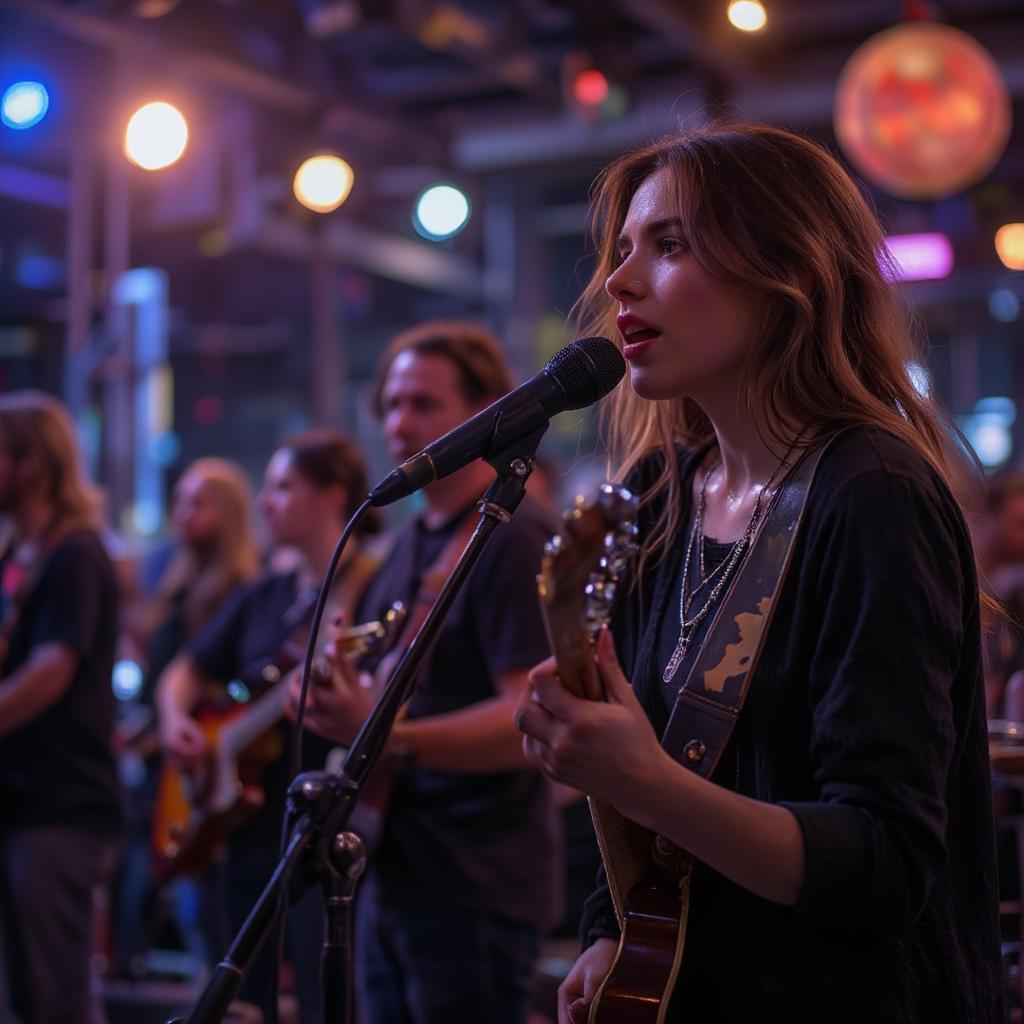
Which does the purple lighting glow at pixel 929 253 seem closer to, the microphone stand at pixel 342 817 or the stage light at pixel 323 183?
the stage light at pixel 323 183

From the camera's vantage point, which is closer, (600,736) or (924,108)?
(600,736)

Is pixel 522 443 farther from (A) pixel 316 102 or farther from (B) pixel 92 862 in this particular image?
(A) pixel 316 102

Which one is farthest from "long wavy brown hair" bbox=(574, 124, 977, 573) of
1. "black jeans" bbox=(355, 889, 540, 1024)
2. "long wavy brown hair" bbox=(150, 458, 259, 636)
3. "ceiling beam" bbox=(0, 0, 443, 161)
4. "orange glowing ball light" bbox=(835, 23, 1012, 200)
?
"ceiling beam" bbox=(0, 0, 443, 161)

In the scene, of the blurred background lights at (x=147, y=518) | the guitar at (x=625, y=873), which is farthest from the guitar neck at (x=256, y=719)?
the blurred background lights at (x=147, y=518)

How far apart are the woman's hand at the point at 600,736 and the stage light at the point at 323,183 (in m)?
5.21

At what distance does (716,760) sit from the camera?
146cm

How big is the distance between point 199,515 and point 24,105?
2045mm

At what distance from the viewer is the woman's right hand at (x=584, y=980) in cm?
158

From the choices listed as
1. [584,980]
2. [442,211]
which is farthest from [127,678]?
[584,980]

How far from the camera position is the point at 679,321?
1.59m

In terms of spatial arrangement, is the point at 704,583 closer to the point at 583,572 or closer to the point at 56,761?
the point at 583,572

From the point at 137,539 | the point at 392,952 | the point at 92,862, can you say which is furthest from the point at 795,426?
the point at 137,539

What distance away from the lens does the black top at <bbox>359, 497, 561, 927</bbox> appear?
2.58 m

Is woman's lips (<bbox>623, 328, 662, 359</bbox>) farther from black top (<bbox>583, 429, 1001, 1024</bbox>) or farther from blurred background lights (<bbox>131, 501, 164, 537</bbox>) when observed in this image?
blurred background lights (<bbox>131, 501, 164, 537</bbox>)
